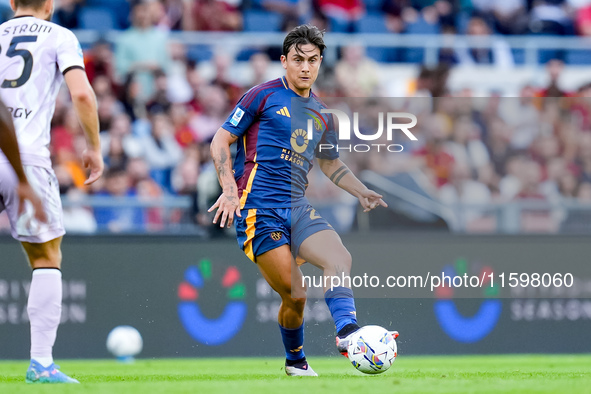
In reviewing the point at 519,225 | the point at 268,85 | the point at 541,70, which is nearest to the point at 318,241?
the point at 268,85

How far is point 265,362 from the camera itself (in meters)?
9.17

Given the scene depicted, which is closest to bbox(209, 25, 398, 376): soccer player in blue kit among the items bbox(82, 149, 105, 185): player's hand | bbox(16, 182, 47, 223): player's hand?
bbox(82, 149, 105, 185): player's hand

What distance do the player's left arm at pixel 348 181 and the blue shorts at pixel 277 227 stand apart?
1.29ft

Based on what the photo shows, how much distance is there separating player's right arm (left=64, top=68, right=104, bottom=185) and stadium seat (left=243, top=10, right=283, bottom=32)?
878 centimetres

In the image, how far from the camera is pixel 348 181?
6.64 metres

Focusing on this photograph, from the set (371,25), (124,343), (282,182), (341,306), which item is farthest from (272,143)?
(371,25)

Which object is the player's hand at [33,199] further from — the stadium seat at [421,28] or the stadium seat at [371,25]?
the stadium seat at [421,28]

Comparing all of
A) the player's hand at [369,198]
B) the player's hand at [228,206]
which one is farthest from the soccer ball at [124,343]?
the player's hand at [369,198]

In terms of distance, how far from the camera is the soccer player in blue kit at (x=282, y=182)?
6211 mm

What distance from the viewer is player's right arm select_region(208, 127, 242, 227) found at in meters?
6.05

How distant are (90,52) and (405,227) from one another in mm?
4999

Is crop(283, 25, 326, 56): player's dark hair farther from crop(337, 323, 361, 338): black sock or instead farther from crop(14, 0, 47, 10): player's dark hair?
crop(337, 323, 361, 338): black sock

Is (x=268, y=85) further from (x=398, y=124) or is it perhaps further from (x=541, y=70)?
(x=541, y=70)

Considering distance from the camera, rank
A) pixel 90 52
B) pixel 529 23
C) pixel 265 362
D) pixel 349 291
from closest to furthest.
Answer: pixel 349 291 → pixel 265 362 → pixel 90 52 → pixel 529 23
